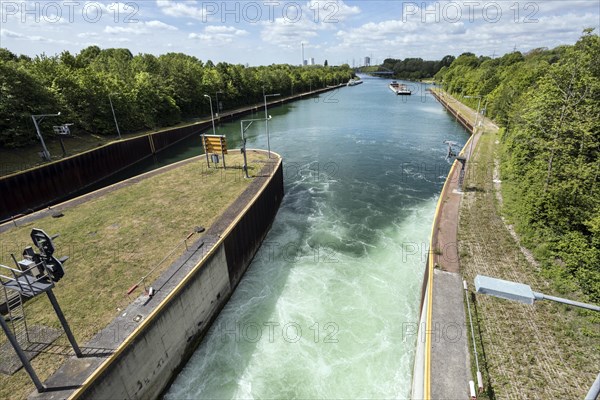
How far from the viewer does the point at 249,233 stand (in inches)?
860

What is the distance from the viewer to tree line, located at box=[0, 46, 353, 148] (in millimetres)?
34125

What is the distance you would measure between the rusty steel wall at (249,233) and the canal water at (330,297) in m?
0.85

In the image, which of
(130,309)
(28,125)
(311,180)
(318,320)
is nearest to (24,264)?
(130,309)

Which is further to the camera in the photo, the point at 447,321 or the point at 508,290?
the point at 447,321

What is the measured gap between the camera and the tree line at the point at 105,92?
112ft

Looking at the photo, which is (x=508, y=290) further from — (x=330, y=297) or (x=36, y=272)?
(x=330, y=297)

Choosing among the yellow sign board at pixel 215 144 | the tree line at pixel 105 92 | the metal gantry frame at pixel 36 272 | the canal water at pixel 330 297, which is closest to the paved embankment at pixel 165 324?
the canal water at pixel 330 297

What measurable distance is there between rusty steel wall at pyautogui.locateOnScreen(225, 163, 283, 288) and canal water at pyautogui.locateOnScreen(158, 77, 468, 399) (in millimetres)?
847

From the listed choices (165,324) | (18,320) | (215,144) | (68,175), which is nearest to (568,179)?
(165,324)

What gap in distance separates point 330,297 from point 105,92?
4857 cm

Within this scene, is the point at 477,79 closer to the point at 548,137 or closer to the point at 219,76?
the point at 219,76

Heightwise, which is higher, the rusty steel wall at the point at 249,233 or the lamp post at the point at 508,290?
the lamp post at the point at 508,290

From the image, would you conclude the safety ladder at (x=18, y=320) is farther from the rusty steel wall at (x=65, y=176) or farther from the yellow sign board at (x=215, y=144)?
the yellow sign board at (x=215, y=144)

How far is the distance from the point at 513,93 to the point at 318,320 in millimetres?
47610
